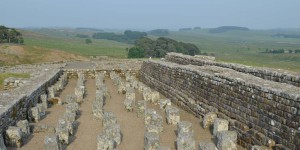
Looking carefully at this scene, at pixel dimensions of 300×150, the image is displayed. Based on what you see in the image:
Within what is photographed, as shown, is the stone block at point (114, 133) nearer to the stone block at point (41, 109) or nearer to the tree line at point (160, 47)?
the stone block at point (41, 109)

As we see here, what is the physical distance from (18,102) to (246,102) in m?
8.33

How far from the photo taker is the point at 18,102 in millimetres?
14414

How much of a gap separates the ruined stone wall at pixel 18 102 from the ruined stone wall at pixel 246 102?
273 inches

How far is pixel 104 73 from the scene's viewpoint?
3139 centimetres

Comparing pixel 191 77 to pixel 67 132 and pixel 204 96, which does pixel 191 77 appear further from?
pixel 67 132

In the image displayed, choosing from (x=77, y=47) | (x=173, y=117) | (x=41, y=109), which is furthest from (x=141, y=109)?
(x=77, y=47)

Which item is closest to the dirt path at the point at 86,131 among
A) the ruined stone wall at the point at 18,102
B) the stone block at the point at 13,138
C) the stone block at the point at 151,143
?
the stone block at the point at 13,138

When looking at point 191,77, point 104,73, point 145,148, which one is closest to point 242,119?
point 145,148

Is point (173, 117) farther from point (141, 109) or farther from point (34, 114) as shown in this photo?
point (34, 114)

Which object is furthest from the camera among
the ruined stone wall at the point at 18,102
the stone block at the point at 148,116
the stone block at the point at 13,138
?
the stone block at the point at 148,116

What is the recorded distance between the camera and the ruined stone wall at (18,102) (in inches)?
497

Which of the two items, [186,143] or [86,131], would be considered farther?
[86,131]

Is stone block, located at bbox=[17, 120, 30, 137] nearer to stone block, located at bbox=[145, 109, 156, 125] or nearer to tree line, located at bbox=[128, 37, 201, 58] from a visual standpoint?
stone block, located at bbox=[145, 109, 156, 125]

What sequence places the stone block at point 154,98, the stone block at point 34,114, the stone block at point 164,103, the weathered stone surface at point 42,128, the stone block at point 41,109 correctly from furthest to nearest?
the stone block at point 154,98 → the stone block at point 164,103 → the stone block at point 41,109 → the stone block at point 34,114 → the weathered stone surface at point 42,128
